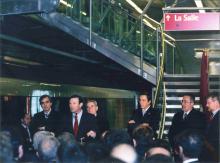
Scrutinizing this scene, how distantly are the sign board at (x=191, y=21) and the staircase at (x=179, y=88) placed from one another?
1052 mm

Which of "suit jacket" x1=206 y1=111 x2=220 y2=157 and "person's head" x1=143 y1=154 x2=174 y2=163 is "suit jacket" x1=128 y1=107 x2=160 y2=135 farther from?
"person's head" x1=143 y1=154 x2=174 y2=163

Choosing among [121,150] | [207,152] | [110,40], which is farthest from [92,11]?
[121,150]

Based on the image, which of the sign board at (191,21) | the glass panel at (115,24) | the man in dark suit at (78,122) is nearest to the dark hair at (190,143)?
the man in dark suit at (78,122)

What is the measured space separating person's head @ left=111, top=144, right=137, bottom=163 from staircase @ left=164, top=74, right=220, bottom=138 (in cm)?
556

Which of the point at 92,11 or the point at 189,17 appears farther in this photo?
the point at 92,11

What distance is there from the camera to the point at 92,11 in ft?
34.6

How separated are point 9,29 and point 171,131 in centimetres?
412

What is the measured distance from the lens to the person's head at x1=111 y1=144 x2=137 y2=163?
2.93 m

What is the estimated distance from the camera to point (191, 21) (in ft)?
29.1

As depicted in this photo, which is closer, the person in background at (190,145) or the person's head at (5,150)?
the person's head at (5,150)

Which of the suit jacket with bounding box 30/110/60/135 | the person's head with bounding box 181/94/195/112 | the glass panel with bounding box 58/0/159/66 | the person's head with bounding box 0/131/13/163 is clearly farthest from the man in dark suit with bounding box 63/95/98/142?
the glass panel with bounding box 58/0/159/66

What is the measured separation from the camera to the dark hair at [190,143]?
341 cm

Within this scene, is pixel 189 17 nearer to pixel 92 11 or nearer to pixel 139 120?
pixel 92 11

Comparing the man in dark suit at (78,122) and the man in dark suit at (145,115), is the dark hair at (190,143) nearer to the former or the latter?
the man in dark suit at (78,122)
